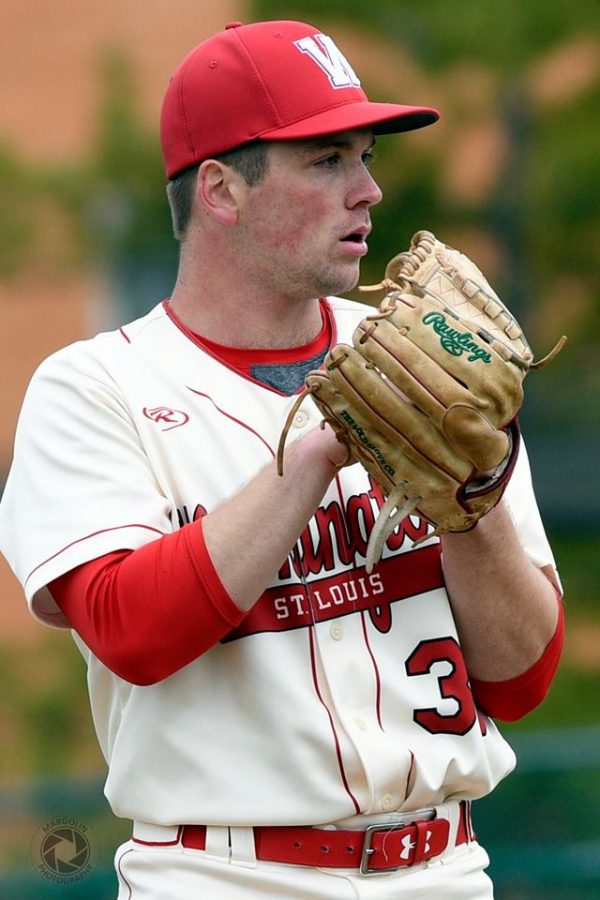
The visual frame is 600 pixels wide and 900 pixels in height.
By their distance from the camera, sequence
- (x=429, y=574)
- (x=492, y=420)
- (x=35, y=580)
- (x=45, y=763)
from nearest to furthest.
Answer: (x=492, y=420) < (x=35, y=580) < (x=429, y=574) < (x=45, y=763)

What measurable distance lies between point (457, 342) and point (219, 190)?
0.59 meters

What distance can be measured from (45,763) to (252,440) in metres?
4.86

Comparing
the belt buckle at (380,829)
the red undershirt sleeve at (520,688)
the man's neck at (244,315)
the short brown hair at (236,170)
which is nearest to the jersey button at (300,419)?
the man's neck at (244,315)

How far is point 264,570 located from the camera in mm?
1883

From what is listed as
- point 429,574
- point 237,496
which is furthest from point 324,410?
point 429,574

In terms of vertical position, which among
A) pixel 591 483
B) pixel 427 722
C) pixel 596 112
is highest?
pixel 596 112

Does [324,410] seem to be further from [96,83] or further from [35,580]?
[96,83]

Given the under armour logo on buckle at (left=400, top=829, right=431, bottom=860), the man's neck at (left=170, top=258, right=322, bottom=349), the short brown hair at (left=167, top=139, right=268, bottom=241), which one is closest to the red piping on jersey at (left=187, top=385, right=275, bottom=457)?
the man's neck at (left=170, top=258, right=322, bottom=349)

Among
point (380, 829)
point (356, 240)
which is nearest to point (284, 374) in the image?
point (356, 240)

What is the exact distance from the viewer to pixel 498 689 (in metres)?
2.18

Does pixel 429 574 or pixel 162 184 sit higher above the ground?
pixel 162 184

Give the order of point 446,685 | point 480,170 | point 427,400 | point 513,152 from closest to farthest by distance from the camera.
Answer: point 427,400 → point 446,685 → point 480,170 → point 513,152

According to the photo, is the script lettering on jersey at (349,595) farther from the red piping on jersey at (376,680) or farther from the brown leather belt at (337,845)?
the brown leather belt at (337,845)

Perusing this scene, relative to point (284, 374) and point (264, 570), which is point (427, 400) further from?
point (284, 374)
